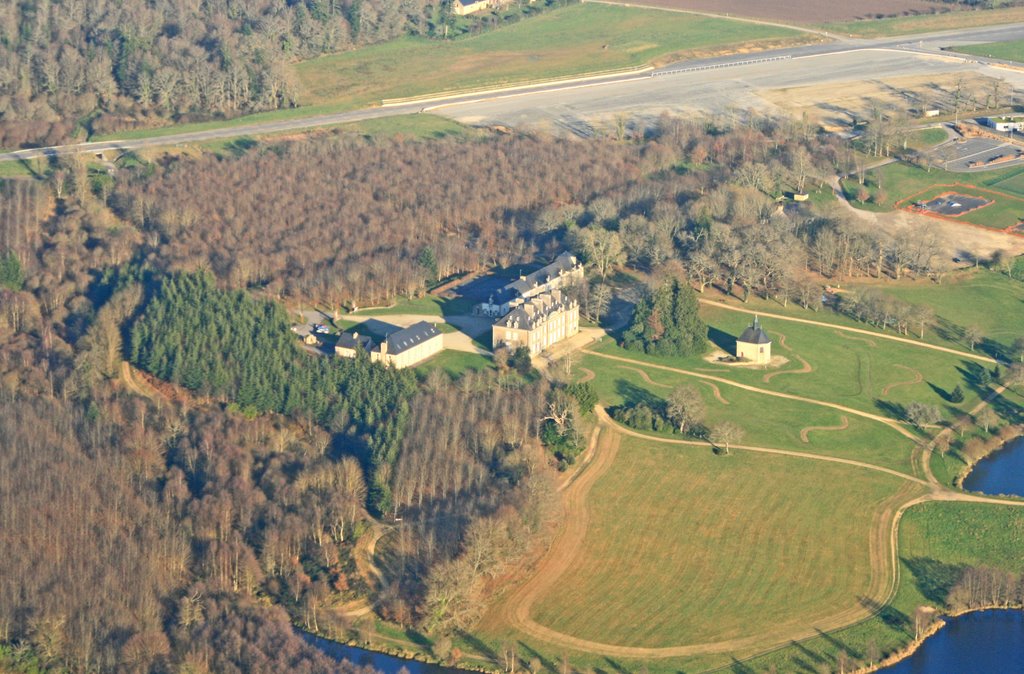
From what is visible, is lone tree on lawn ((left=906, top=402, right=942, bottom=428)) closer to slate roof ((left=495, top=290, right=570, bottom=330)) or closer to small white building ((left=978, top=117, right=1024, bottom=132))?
slate roof ((left=495, top=290, right=570, bottom=330))

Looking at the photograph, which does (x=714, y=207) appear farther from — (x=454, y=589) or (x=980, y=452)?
(x=454, y=589)

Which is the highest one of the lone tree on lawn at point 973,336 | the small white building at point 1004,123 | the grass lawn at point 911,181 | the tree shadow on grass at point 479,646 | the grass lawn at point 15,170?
the small white building at point 1004,123

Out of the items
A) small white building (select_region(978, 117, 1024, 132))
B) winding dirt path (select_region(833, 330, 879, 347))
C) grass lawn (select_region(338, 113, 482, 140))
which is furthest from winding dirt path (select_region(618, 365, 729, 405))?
small white building (select_region(978, 117, 1024, 132))

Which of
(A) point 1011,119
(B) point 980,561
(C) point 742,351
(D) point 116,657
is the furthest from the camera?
(A) point 1011,119

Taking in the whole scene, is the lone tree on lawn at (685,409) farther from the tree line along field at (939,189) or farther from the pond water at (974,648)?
the tree line along field at (939,189)

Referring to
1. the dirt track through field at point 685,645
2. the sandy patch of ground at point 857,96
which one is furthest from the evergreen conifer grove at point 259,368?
the sandy patch of ground at point 857,96

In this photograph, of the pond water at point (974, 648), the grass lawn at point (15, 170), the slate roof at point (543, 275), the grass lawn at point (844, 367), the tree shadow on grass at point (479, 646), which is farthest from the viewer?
the grass lawn at point (15, 170)

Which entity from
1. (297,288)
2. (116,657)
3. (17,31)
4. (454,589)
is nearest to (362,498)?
(454,589)

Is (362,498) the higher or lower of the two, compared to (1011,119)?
lower
